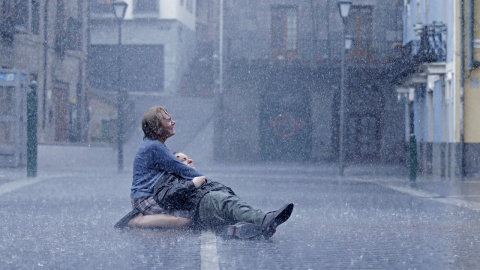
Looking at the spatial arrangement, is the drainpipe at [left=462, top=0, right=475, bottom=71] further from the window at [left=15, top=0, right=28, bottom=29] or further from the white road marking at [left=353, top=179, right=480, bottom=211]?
the window at [left=15, top=0, right=28, bottom=29]

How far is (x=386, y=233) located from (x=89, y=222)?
3.20 meters

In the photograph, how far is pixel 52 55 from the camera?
32.9 metres

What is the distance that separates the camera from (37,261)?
6.34 metres

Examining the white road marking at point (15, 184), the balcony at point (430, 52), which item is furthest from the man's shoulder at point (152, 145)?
the balcony at point (430, 52)

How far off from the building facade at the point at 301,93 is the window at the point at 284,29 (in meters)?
0.04

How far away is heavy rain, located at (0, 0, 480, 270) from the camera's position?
752 cm

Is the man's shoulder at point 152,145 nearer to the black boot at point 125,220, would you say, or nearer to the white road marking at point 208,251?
the black boot at point 125,220

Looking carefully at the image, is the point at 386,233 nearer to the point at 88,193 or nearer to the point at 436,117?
the point at 88,193

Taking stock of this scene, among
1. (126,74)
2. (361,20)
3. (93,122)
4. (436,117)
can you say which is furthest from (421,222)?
(126,74)

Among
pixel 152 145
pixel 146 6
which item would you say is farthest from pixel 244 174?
pixel 146 6

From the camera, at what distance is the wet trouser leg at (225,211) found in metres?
7.58

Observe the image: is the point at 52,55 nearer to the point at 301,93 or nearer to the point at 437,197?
the point at 301,93

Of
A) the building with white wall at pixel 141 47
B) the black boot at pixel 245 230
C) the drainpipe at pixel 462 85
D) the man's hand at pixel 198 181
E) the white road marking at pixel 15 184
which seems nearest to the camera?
the black boot at pixel 245 230

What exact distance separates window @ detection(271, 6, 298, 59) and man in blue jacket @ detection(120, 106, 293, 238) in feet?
88.7
